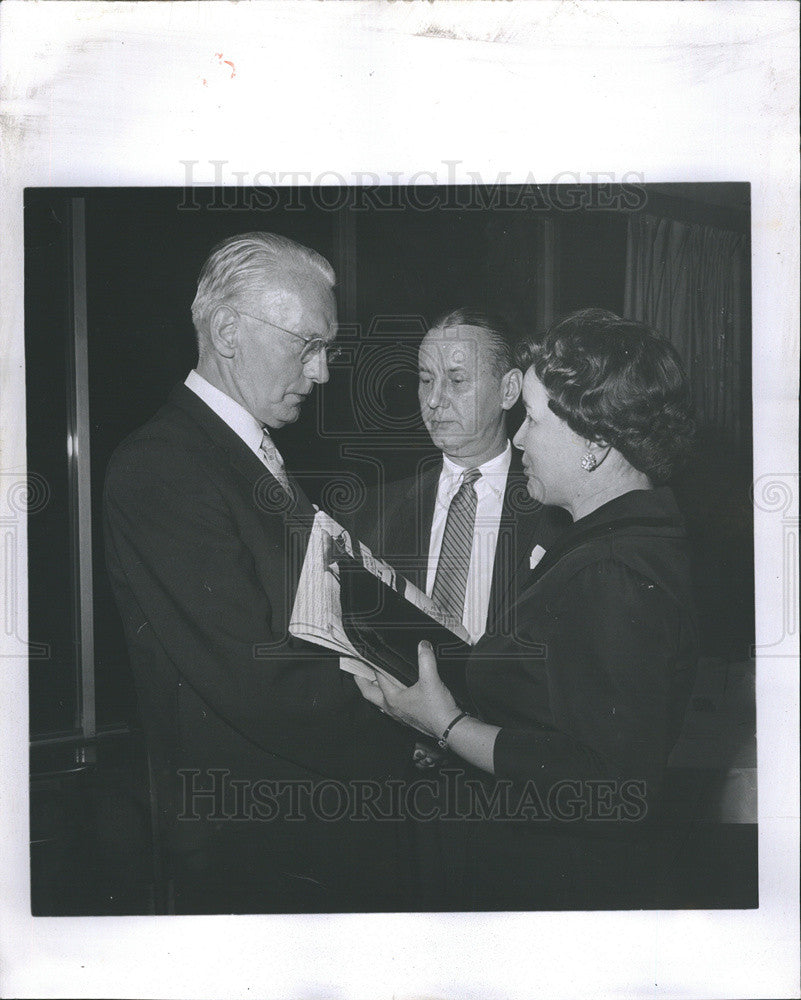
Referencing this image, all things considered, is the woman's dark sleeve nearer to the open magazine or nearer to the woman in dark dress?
the woman in dark dress

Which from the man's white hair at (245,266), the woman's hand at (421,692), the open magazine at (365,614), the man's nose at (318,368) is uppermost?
the man's white hair at (245,266)

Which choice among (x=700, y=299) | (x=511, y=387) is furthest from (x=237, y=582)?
(x=700, y=299)

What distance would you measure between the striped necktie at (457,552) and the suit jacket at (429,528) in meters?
0.04

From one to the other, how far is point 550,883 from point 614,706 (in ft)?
1.37

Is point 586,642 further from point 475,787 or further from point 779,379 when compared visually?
point 779,379

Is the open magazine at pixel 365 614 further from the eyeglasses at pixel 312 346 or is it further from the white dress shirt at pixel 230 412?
the eyeglasses at pixel 312 346

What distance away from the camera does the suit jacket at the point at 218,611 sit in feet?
7.16

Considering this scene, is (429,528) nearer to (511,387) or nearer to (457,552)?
(457,552)

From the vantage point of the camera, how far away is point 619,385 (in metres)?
2.20

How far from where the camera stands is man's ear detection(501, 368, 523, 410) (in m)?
2.19

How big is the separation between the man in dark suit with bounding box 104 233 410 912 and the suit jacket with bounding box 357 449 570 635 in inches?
6.4

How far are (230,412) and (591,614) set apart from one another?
876mm

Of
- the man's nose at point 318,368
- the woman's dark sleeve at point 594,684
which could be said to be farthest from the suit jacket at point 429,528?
the man's nose at point 318,368

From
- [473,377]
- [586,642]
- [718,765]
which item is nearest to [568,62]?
[473,377]
